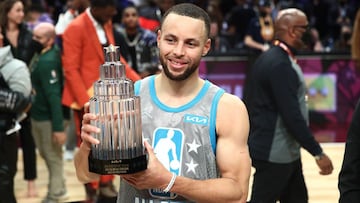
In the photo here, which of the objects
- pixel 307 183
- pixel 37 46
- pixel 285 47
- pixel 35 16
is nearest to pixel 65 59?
pixel 37 46

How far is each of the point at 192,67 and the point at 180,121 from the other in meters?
0.20

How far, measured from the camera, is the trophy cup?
2.12m

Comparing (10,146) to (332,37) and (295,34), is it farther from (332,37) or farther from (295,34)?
(332,37)

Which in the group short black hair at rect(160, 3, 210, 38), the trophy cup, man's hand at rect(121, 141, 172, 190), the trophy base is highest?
short black hair at rect(160, 3, 210, 38)

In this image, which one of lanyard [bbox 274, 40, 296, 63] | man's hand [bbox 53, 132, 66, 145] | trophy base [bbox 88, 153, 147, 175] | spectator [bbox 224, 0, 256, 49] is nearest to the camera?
trophy base [bbox 88, 153, 147, 175]

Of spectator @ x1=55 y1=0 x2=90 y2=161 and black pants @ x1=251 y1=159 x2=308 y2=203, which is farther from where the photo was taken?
spectator @ x1=55 y1=0 x2=90 y2=161

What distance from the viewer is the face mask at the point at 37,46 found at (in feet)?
19.5

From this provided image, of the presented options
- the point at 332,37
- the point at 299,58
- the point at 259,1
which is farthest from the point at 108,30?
the point at 332,37

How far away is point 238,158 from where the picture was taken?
2.46 m

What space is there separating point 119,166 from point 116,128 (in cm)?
12

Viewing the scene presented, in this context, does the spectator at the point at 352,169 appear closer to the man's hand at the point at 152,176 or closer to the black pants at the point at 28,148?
the man's hand at the point at 152,176

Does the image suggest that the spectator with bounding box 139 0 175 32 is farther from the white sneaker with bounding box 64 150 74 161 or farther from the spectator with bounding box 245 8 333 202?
the spectator with bounding box 245 8 333 202

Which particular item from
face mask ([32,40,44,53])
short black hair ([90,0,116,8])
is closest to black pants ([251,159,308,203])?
short black hair ([90,0,116,8])

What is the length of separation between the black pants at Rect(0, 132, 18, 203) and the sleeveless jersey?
199 centimetres
